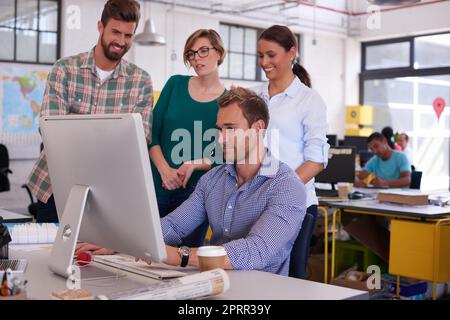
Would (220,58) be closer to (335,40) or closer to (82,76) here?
(82,76)

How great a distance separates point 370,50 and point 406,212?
8796mm

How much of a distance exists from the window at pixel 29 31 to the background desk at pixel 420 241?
5794 millimetres

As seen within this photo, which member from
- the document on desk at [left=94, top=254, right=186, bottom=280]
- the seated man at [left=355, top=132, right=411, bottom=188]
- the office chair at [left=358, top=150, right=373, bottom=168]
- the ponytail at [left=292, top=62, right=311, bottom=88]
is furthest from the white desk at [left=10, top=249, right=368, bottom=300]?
the office chair at [left=358, top=150, right=373, bottom=168]

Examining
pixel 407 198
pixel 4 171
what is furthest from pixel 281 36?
pixel 4 171

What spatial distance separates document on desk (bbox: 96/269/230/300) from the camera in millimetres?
1301

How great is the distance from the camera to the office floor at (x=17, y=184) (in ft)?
27.1

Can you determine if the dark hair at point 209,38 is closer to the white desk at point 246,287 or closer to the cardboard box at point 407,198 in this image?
the white desk at point 246,287

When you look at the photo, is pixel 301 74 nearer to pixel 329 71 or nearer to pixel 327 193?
pixel 327 193

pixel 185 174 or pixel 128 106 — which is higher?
pixel 128 106

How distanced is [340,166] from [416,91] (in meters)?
6.80

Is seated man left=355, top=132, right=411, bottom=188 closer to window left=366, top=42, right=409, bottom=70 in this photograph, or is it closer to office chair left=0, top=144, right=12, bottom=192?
office chair left=0, top=144, right=12, bottom=192

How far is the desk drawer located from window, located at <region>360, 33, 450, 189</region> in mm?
6948

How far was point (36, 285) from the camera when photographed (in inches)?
61.2
